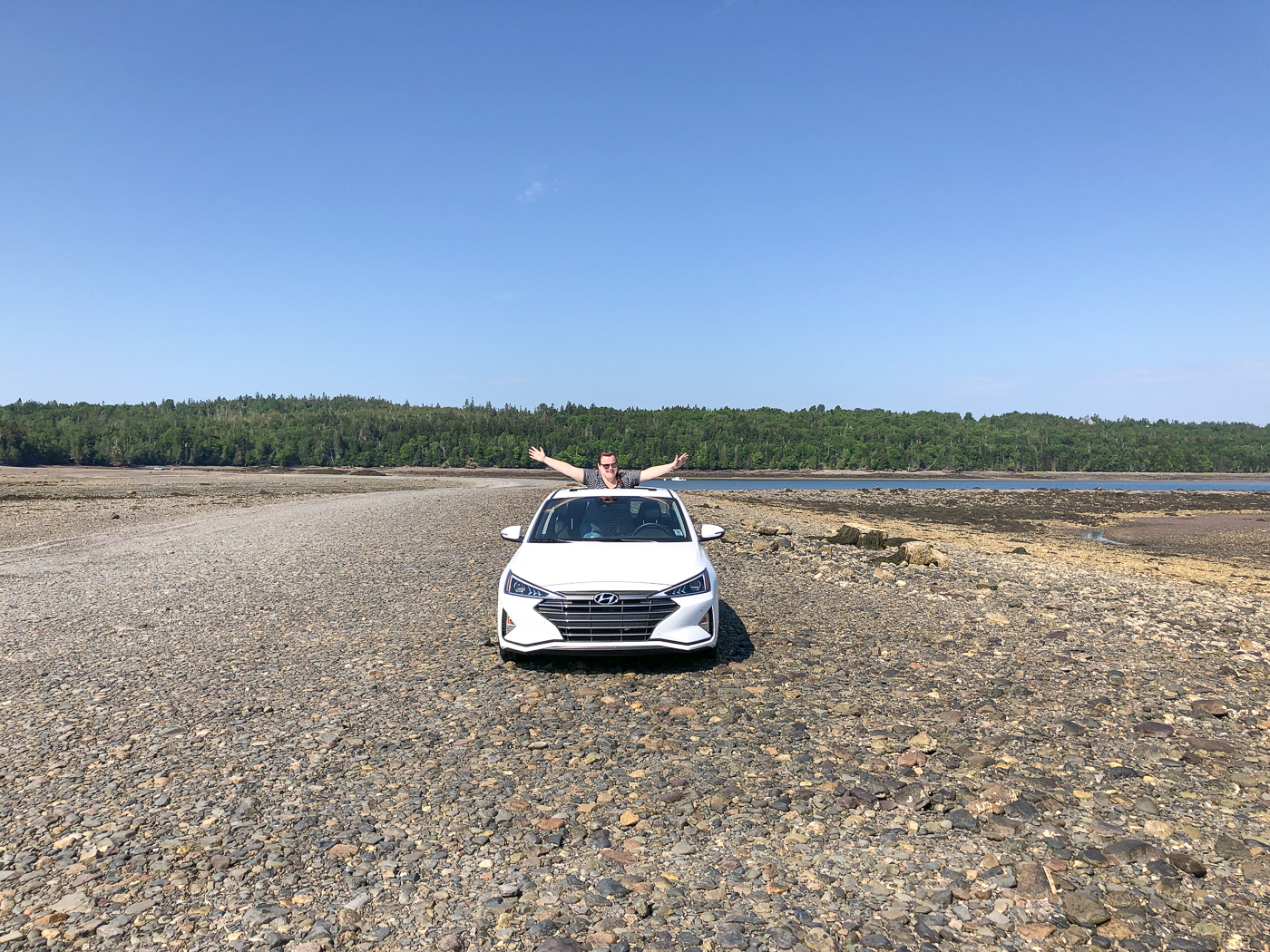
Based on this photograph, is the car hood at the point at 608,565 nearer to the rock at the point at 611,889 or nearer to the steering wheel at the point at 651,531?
the steering wheel at the point at 651,531

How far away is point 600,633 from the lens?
7.07 metres

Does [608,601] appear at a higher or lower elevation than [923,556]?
higher

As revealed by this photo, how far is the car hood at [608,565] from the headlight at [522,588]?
6cm

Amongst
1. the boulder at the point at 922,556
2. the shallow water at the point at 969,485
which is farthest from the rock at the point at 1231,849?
the shallow water at the point at 969,485

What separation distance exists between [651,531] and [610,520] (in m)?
0.55

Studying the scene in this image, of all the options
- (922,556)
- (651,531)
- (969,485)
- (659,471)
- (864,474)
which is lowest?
(969,485)

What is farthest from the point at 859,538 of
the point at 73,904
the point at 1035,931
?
the point at 73,904

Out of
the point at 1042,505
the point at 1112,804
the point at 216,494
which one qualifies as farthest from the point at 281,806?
the point at 1042,505

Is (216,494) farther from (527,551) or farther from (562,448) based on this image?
(562,448)

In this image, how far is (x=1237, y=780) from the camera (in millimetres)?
5094

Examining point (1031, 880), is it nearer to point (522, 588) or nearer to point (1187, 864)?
point (1187, 864)

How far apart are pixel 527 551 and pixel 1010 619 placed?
6934 mm

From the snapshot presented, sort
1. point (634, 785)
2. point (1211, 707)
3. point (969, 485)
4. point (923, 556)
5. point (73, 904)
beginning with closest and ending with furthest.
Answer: point (73, 904), point (634, 785), point (1211, 707), point (923, 556), point (969, 485)

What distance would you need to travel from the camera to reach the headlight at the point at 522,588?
23.7 ft
